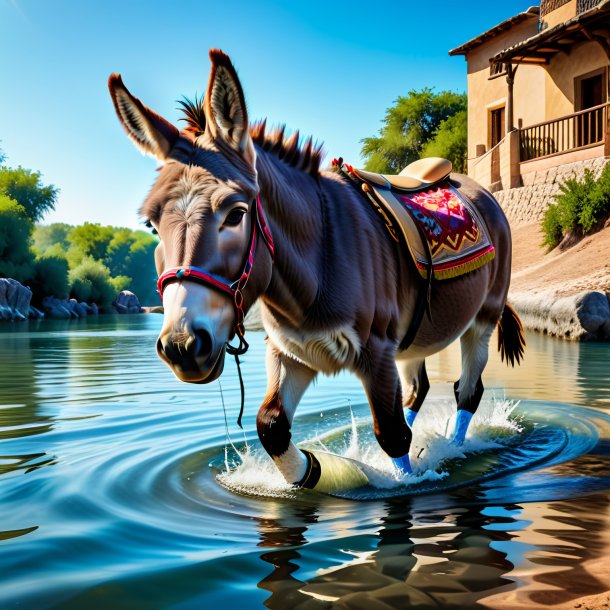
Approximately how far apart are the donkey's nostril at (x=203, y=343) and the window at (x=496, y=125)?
24370 mm

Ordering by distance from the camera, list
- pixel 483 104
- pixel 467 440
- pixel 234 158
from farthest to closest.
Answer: pixel 483 104, pixel 467 440, pixel 234 158

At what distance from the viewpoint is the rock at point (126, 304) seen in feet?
150

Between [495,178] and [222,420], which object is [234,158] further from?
[495,178]

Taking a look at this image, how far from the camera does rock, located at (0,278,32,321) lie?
1147 inches

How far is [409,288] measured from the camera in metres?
3.99

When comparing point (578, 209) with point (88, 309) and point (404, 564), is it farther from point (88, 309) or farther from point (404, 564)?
point (88, 309)

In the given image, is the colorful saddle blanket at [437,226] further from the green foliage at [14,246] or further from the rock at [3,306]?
the green foliage at [14,246]

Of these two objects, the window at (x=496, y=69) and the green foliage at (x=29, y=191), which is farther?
the green foliage at (x=29, y=191)

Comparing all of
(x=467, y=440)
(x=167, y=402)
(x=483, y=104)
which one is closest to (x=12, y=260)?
(x=483, y=104)

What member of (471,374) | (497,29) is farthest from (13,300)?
(471,374)

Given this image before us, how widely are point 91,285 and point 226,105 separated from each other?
40716 mm

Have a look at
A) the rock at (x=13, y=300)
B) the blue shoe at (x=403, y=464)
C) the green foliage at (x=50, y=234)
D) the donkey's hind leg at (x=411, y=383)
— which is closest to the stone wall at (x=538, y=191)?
the donkey's hind leg at (x=411, y=383)

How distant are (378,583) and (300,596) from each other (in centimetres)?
27

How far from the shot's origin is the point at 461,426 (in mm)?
5012
